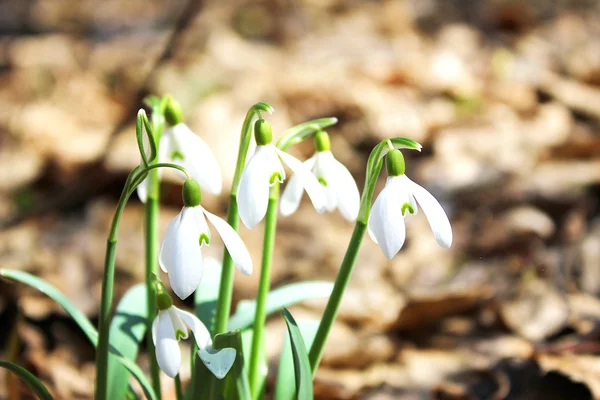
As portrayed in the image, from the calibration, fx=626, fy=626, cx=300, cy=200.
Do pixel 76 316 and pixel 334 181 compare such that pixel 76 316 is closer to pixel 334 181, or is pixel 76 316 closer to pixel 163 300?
pixel 163 300

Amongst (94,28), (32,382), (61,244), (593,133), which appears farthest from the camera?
(94,28)

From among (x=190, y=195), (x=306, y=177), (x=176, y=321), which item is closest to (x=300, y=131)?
(x=306, y=177)

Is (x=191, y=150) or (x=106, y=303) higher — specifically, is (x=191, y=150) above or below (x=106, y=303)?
above

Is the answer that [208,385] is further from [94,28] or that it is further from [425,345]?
[94,28]

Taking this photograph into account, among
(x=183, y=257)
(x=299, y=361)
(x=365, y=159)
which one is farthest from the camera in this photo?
(x=365, y=159)

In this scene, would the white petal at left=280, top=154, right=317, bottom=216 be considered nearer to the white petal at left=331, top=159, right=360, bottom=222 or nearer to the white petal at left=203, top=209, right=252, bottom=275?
the white petal at left=331, top=159, right=360, bottom=222

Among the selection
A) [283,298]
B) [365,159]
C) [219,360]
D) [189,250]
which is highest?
[365,159]

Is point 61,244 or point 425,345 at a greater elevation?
point 61,244

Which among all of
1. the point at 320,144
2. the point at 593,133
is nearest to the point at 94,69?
the point at 593,133
